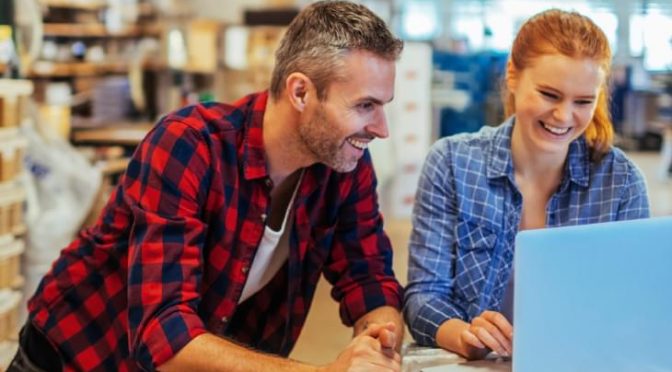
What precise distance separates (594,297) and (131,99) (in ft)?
24.0

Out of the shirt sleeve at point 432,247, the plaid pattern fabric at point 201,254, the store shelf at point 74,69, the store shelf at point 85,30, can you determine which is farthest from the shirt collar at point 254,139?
the store shelf at point 85,30

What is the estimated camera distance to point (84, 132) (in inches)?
267

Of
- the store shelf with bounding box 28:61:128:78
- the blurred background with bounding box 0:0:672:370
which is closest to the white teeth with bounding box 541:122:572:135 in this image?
the blurred background with bounding box 0:0:672:370

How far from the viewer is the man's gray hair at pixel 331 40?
1.52m

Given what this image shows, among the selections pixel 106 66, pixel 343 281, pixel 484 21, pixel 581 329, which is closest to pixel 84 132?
pixel 106 66

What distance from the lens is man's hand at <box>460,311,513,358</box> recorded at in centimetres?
139

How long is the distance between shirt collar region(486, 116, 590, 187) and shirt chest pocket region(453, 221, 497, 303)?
0.11 m

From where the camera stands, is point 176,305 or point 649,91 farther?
point 649,91

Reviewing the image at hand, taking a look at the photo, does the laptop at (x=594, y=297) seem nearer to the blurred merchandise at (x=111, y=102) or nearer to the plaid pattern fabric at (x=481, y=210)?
the plaid pattern fabric at (x=481, y=210)

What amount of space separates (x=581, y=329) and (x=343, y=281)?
0.74m

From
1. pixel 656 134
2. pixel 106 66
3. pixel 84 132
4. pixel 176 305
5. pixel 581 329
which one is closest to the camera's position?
pixel 581 329

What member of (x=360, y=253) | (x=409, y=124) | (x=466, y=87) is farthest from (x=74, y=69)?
(x=360, y=253)

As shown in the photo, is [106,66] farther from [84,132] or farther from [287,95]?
[287,95]

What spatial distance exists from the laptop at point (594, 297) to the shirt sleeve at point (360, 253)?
65 cm
